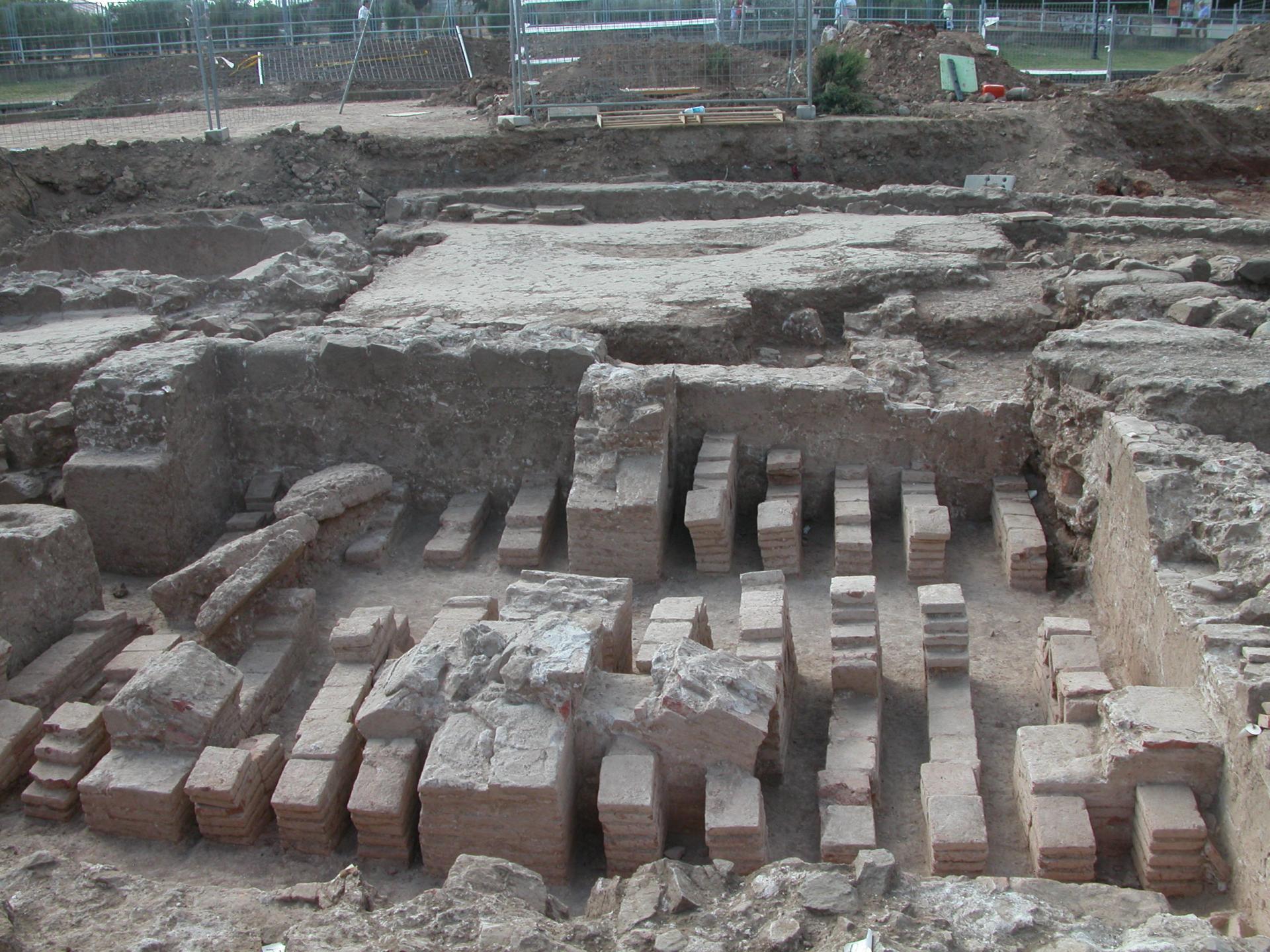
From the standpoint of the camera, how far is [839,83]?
53.8ft

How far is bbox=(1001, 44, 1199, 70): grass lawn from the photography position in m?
24.8

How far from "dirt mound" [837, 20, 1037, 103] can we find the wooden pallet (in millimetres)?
4106

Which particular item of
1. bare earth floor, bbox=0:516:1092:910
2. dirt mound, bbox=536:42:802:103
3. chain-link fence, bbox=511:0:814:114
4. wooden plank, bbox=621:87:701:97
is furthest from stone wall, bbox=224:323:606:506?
dirt mound, bbox=536:42:802:103

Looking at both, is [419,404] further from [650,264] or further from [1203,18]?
[1203,18]

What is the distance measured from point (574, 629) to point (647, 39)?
46.3 feet

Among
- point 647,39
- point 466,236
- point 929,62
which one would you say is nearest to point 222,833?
point 466,236

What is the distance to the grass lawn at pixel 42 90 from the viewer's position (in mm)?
17016

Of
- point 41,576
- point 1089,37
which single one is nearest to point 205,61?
point 41,576

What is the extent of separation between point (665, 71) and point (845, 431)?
37.9 feet

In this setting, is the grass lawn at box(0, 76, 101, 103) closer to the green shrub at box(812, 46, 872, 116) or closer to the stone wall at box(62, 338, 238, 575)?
the green shrub at box(812, 46, 872, 116)

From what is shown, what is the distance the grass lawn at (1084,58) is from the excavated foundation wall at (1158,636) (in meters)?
22.4

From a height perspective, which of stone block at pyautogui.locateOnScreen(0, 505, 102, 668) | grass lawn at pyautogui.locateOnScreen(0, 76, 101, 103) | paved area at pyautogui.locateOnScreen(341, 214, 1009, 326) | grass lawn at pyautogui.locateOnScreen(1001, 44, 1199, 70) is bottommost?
stone block at pyautogui.locateOnScreen(0, 505, 102, 668)

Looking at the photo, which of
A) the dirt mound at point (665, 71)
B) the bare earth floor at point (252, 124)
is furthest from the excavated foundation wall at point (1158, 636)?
the dirt mound at point (665, 71)

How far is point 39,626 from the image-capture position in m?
5.24
